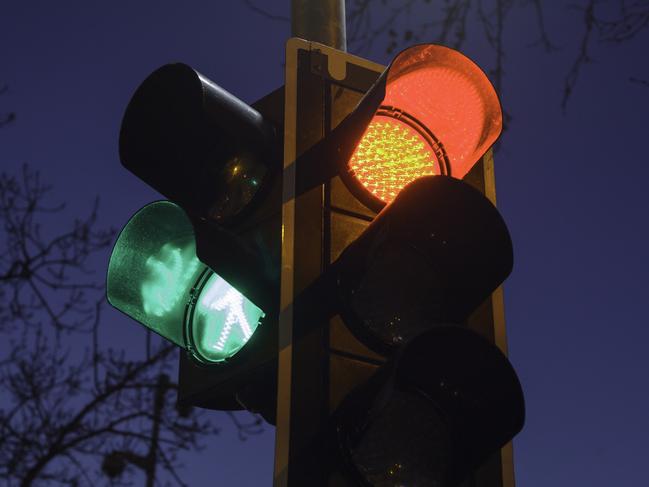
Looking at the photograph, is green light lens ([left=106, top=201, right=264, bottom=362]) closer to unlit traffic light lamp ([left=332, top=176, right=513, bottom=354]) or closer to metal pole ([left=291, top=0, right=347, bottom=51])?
metal pole ([left=291, top=0, right=347, bottom=51])

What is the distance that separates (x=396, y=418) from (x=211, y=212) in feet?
3.39

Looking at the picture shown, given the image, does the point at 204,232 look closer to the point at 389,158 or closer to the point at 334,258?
the point at 334,258

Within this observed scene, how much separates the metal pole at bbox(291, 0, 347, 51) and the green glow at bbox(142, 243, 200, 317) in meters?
0.78

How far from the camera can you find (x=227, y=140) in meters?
2.65

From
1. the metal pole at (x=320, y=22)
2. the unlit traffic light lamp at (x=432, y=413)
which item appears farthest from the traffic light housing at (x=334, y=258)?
the metal pole at (x=320, y=22)

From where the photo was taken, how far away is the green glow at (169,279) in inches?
120

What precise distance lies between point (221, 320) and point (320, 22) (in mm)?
1003

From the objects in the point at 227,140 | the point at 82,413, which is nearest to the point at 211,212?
the point at 227,140

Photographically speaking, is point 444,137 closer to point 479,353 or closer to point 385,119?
point 385,119

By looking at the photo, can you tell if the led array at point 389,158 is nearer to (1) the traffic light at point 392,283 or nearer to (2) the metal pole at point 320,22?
(1) the traffic light at point 392,283

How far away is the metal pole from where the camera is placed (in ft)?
10.1

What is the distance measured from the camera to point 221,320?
292 cm

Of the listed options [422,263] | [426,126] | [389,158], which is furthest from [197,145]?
[422,263]

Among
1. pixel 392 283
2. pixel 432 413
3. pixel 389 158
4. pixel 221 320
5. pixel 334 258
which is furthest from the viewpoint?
pixel 221 320
